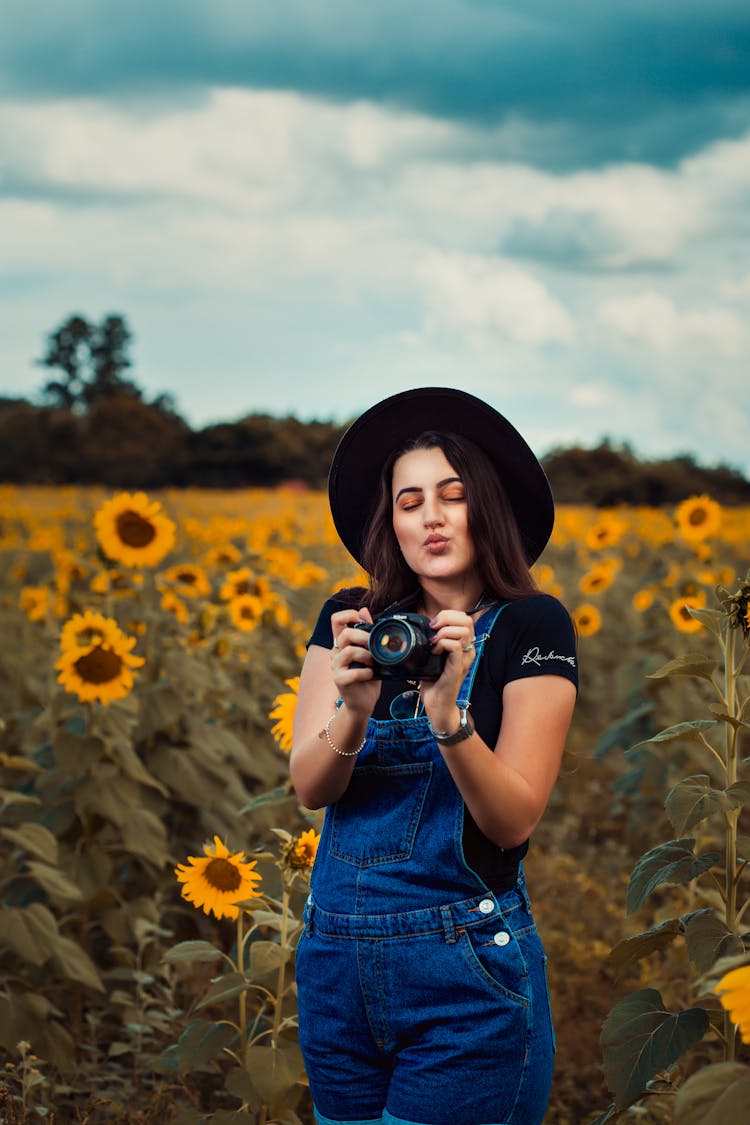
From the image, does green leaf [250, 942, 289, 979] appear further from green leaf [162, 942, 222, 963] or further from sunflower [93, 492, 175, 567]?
sunflower [93, 492, 175, 567]

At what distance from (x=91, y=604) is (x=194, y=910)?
1.24 metres

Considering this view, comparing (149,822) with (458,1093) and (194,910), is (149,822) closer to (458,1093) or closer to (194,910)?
(194,910)

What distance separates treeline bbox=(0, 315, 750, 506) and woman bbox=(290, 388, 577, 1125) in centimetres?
1962

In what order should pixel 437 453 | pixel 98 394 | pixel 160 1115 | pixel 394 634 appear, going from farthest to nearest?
pixel 98 394 → pixel 160 1115 → pixel 437 453 → pixel 394 634

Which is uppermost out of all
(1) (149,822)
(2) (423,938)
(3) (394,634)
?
(3) (394,634)

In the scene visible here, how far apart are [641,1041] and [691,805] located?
391 mm

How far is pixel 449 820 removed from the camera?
2.02 meters

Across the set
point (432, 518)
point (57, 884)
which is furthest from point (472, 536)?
point (57, 884)

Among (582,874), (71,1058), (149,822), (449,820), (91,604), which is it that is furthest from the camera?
(582,874)

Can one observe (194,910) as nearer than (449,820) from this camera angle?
No

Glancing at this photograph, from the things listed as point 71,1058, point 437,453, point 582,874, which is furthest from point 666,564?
point 437,453

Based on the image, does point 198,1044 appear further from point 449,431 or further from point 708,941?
point 449,431

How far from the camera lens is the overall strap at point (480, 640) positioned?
2059 millimetres

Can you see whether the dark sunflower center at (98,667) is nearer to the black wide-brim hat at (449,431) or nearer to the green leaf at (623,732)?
the black wide-brim hat at (449,431)
